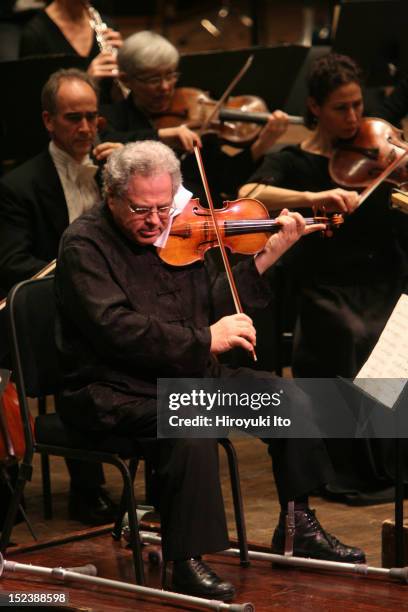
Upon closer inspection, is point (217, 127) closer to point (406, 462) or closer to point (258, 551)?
point (406, 462)

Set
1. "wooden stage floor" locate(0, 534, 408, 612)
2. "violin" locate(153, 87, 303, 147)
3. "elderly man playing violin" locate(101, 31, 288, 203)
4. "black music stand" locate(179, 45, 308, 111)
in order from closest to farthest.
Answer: "wooden stage floor" locate(0, 534, 408, 612), "elderly man playing violin" locate(101, 31, 288, 203), "violin" locate(153, 87, 303, 147), "black music stand" locate(179, 45, 308, 111)

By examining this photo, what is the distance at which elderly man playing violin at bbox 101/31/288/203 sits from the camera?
405 centimetres

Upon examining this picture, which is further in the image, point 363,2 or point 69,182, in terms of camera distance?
point 363,2

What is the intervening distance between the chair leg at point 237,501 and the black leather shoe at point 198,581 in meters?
0.20

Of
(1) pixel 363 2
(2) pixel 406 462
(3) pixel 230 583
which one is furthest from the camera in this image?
(1) pixel 363 2

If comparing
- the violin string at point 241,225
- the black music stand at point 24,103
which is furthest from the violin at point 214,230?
the black music stand at point 24,103

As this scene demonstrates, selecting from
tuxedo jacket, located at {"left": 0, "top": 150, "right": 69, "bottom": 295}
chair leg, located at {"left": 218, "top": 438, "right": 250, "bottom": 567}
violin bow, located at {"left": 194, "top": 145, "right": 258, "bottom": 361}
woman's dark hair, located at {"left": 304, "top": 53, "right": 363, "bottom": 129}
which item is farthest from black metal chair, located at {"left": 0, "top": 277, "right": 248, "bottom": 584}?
woman's dark hair, located at {"left": 304, "top": 53, "right": 363, "bottom": 129}

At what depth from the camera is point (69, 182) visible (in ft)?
12.3

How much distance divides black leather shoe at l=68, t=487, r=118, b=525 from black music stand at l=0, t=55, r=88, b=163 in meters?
1.27

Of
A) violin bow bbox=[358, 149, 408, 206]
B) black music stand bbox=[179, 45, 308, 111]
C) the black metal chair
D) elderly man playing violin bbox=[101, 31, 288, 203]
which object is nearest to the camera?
the black metal chair

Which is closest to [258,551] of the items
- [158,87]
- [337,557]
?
[337,557]

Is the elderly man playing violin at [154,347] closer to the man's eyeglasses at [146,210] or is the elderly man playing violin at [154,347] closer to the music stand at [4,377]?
the man's eyeglasses at [146,210]

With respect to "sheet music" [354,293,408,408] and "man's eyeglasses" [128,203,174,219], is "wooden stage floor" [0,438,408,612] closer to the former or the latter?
"sheet music" [354,293,408,408]

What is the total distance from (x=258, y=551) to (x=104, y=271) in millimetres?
777
